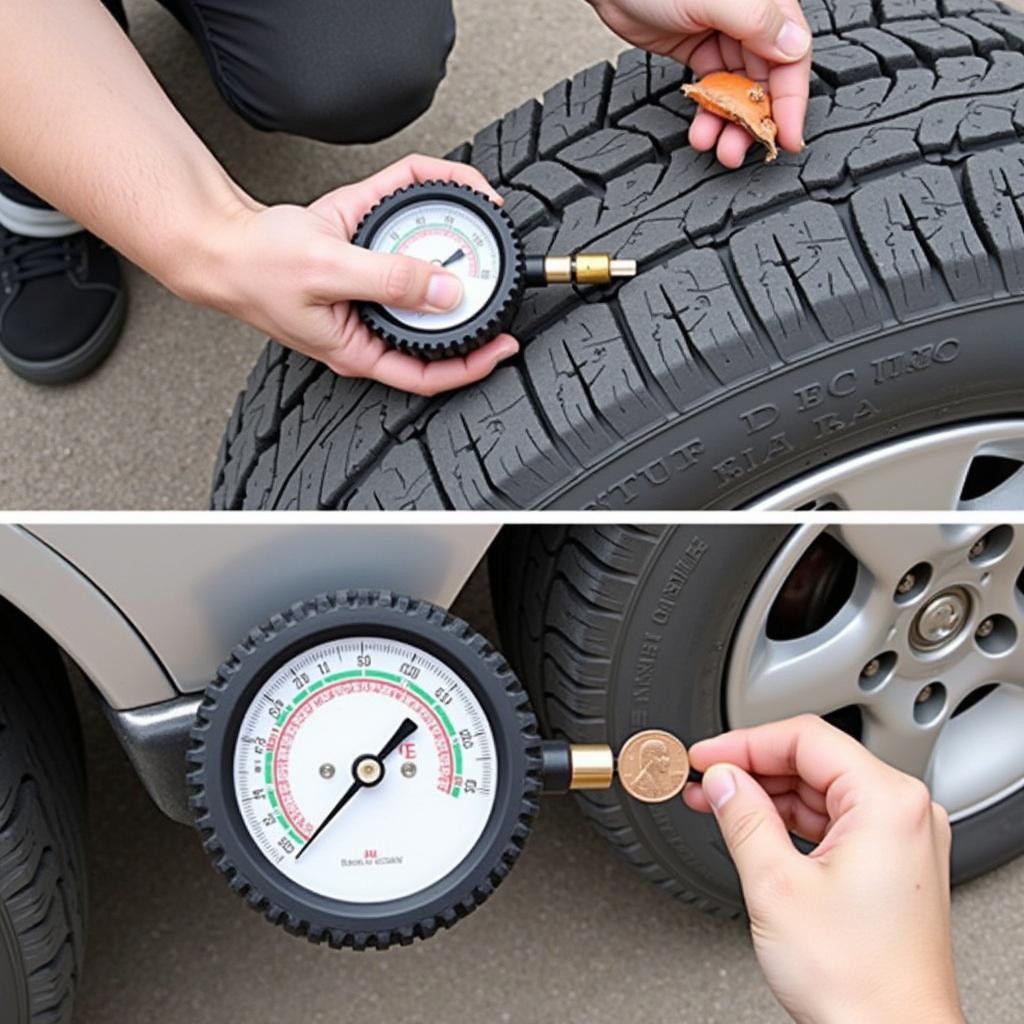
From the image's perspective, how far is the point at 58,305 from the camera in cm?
179

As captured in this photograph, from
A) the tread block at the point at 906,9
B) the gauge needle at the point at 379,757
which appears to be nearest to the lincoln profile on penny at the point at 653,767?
the gauge needle at the point at 379,757

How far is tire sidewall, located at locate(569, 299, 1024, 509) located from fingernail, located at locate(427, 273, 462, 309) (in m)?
0.16

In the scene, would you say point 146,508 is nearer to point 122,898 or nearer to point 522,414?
point 122,898

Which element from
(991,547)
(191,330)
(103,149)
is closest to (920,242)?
(991,547)

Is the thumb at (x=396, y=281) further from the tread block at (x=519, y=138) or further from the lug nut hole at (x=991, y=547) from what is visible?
the lug nut hole at (x=991, y=547)

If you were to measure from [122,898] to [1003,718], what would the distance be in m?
0.87

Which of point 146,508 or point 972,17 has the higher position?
point 972,17

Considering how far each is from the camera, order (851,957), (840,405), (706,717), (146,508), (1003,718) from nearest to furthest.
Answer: (851,957) → (840,405) → (706,717) → (1003,718) → (146,508)

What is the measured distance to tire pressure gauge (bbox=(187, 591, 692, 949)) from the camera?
3.09ft

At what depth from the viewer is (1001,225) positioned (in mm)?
1106

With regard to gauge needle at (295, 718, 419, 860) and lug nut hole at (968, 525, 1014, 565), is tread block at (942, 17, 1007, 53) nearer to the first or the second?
lug nut hole at (968, 525, 1014, 565)

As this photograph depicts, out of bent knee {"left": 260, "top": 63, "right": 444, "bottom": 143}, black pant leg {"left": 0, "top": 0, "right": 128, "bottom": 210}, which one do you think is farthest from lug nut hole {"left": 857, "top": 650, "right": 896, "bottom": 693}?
black pant leg {"left": 0, "top": 0, "right": 128, "bottom": 210}

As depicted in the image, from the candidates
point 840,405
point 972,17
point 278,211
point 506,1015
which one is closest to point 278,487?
point 278,211

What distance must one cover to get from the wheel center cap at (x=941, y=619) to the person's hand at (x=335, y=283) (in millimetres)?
413
